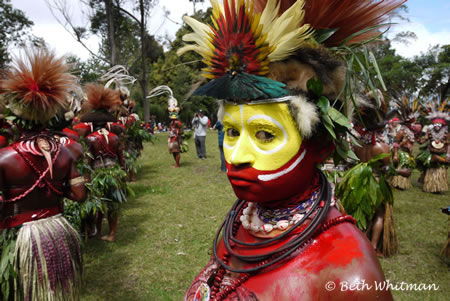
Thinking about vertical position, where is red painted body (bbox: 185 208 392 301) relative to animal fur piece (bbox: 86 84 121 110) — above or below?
below

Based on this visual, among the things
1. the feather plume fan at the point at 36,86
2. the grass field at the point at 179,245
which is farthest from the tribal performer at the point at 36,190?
the grass field at the point at 179,245

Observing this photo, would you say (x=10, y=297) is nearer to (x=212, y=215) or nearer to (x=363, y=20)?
(x=363, y=20)

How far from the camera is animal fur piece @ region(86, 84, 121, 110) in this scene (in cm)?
614

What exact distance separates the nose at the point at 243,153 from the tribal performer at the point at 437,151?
32.6 feet

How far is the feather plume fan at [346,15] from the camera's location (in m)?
1.54

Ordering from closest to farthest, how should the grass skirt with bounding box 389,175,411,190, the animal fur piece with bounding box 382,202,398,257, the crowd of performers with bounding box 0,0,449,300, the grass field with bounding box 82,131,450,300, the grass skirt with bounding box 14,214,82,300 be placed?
the crowd of performers with bounding box 0,0,449,300
the grass skirt with bounding box 14,214,82,300
the grass field with bounding box 82,131,450,300
the animal fur piece with bounding box 382,202,398,257
the grass skirt with bounding box 389,175,411,190

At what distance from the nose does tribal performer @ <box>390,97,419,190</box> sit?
780 cm

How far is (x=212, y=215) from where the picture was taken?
7316 millimetres

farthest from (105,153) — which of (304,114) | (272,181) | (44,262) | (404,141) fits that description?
(404,141)

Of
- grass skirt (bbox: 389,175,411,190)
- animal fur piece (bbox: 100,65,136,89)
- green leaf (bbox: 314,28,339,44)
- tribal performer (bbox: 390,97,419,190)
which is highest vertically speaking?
animal fur piece (bbox: 100,65,136,89)

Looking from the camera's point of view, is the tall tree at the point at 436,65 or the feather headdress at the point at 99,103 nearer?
the feather headdress at the point at 99,103

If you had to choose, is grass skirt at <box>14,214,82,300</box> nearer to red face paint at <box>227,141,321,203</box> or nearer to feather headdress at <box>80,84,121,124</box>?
red face paint at <box>227,141,321,203</box>

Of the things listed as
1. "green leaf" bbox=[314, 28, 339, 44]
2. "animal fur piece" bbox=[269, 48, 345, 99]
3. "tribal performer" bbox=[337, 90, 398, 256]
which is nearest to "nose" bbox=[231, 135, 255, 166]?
"animal fur piece" bbox=[269, 48, 345, 99]

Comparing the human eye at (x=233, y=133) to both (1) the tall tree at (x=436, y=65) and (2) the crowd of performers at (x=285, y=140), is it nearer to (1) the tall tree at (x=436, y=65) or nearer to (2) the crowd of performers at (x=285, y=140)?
(2) the crowd of performers at (x=285, y=140)
